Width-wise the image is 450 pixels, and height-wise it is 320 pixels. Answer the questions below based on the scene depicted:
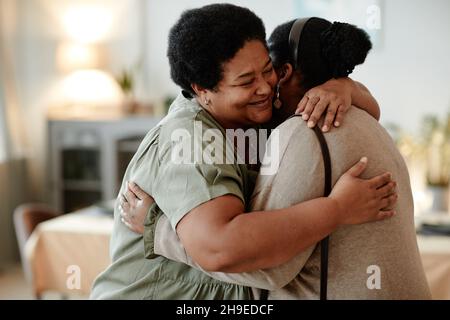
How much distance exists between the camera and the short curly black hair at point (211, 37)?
84 centimetres

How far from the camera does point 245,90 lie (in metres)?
0.88

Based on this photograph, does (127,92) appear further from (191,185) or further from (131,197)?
(191,185)

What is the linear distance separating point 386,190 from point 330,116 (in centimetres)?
13

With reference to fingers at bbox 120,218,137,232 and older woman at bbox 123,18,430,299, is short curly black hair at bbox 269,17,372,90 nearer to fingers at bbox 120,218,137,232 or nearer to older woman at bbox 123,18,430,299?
older woman at bbox 123,18,430,299

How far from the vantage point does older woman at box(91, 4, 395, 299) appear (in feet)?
2.52

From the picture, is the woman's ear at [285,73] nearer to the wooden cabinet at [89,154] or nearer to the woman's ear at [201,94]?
the woman's ear at [201,94]

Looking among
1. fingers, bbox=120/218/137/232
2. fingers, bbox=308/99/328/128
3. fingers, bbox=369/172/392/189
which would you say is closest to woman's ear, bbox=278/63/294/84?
fingers, bbox=308/99/328/128

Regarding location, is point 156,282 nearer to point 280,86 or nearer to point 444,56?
point 280,86

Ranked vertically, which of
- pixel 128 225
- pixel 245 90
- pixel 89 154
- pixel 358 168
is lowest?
pixel 89 154

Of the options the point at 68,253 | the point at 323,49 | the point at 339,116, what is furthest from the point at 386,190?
the point at 68,253

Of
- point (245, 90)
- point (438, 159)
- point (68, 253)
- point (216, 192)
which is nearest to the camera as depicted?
point (216, 192)

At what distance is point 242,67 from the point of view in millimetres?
860

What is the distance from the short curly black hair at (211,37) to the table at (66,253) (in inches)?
47.4

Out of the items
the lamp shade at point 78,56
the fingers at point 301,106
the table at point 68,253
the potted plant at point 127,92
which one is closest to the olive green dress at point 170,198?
the fingers at point 301,106
